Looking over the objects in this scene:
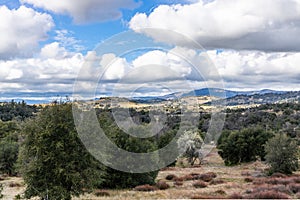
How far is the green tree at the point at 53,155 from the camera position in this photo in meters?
18.7

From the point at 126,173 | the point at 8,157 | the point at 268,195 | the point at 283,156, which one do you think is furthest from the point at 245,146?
the point at 8,157

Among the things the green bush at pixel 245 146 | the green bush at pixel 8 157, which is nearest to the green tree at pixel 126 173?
the green bush at pixel 8 157

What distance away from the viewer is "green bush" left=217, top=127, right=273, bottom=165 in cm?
5659

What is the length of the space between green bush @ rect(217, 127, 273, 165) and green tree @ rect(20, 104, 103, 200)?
41540 millimetres

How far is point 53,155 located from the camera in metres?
18.8

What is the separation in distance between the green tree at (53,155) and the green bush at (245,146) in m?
41.5

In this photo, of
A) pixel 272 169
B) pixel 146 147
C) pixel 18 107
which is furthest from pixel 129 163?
pixel 18 107

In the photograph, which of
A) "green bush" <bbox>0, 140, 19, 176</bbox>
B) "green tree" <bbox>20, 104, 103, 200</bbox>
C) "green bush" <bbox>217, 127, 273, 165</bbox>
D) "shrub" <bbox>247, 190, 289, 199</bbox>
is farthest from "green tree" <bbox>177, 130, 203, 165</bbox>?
"green tree" <bbox>20, 104, 103, 200</bbox>

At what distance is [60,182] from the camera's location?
1911 centimetres

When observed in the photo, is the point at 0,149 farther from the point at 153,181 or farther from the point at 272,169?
the point at 272,169

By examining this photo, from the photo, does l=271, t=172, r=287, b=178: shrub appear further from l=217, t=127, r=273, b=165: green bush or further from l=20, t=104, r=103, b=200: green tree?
l=20, t=104, r=103, b=200: green tree

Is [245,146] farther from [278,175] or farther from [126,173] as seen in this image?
[126,173]

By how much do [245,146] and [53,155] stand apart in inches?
1714

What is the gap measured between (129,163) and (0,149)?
25.3 metres
